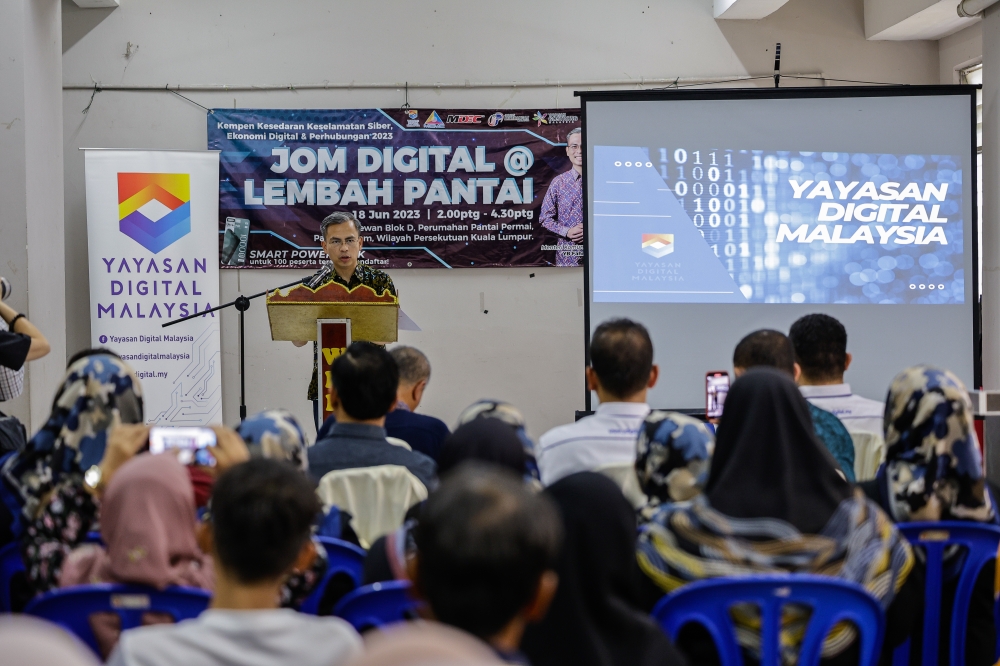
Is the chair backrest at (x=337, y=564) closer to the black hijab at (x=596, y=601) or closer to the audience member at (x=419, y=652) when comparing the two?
the black hijab at (x=596, y=601)

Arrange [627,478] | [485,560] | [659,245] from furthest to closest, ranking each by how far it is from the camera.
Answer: [659,245]
[627,478]
[485,560]

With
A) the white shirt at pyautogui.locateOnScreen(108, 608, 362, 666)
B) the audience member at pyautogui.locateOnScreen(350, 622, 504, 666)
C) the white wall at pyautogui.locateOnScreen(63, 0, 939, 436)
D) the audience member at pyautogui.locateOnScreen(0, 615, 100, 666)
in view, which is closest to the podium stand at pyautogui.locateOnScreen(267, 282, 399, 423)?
the white wall at pyautogui.locateOnScreen(63, 0, 939, 436)

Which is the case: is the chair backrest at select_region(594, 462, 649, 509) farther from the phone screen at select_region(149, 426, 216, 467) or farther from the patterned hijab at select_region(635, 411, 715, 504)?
the phone screen at select_region(149, 426, 216, 467)

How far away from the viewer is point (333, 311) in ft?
12.9

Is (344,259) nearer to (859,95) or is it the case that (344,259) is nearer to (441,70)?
(441,70)

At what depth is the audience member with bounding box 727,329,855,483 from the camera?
109 inches

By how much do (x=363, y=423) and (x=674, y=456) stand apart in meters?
0.82

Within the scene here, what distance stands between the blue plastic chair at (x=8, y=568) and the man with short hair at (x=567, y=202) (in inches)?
182

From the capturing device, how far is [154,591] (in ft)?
4.97

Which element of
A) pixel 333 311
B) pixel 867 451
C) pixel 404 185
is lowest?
pixel 867 451

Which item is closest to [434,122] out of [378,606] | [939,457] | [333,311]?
[333,311]

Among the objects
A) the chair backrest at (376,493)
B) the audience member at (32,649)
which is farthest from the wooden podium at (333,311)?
the audience member at (32,649)

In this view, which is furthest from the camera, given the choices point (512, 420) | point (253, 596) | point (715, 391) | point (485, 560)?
point (715, 391)

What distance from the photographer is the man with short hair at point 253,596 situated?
1.05 meters
